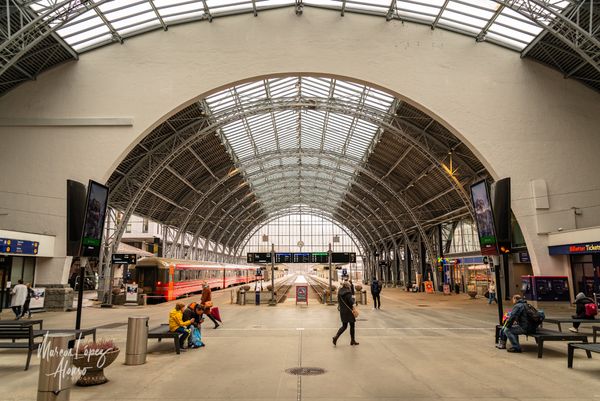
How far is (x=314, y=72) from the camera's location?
2173 cm

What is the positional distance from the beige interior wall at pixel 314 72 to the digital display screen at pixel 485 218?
10.2 m

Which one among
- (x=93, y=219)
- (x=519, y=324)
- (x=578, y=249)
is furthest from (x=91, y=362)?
(x=578, y=249)

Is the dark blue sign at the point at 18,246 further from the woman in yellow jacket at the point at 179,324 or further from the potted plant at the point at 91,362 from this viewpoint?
the potted plant at the point at 91,362

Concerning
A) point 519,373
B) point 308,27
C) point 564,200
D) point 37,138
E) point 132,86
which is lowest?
point 519,373

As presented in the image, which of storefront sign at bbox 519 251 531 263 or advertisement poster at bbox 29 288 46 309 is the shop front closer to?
storefront sign at bbox 519 251 531 263

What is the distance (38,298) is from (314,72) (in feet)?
56.8

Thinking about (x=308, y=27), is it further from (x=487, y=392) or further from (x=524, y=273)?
(x=524, y=273)

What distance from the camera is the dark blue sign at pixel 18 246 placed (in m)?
18.4

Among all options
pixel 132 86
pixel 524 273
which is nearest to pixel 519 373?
pixel 132 86

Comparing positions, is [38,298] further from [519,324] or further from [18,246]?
[519,324]

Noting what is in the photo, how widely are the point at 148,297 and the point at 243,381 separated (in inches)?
884

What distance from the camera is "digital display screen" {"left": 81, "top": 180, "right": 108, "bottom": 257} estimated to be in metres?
10.2

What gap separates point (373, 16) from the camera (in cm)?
2236

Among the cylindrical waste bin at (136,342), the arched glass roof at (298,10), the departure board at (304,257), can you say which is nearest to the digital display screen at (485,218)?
the cylindrical waste bin at (136,342)
